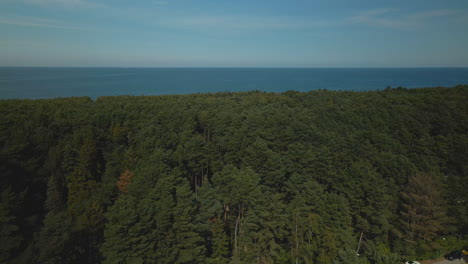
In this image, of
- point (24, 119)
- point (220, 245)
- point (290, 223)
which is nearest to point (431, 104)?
point (290, 223)

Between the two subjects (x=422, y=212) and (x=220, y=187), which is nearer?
(x=422, y=212)

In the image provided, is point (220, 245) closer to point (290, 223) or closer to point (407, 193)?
point (290, 223)

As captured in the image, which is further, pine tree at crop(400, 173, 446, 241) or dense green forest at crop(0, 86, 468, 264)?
pine tree at crop(400, 173, 446, 241)

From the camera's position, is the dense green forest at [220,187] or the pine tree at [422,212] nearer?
the dense green forest at [220,187]

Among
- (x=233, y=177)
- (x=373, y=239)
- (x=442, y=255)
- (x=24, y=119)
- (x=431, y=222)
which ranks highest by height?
(x=24, y=119)

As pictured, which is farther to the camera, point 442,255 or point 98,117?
point 98,117

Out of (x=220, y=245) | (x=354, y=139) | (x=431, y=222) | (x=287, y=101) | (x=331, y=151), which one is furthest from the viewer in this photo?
(x=287, y=101)

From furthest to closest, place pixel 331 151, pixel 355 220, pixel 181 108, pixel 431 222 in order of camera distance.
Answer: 1. pixel 181 108
2. pixel 331 151
3. pixel 355 220
4. pixel 431 222

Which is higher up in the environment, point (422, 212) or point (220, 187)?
point (220, 187)
